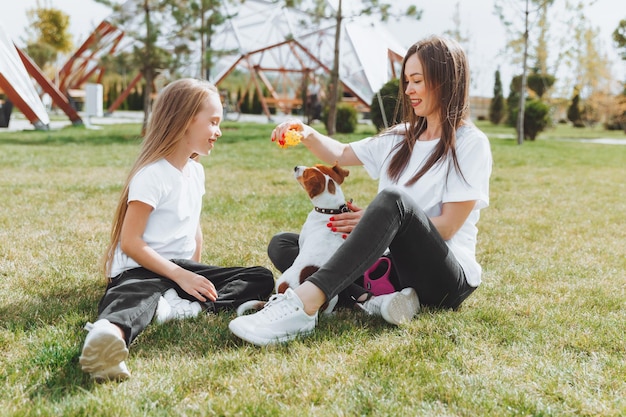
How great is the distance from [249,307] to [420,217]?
2.98 feet

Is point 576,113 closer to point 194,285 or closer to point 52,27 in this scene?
point 52,27

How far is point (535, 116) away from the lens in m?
17.5

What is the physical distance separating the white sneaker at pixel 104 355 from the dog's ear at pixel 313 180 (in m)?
1.10

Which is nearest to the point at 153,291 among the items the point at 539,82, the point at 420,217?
the point at 420,217

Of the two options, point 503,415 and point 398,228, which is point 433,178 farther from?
point 503,415

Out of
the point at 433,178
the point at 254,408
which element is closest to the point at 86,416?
the point at 254,408

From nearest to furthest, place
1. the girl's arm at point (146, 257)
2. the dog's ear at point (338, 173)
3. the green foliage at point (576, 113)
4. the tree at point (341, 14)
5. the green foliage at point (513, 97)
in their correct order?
1. the girl's arm at point (146, 257)
2. the dog's ear at point (338, 173)
3. the tree at point (341, 14)
4. the green foliage at point (513, 97)
5. the green foliage at point (576, 113)

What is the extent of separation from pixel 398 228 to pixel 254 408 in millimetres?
947

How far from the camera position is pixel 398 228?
2.54m

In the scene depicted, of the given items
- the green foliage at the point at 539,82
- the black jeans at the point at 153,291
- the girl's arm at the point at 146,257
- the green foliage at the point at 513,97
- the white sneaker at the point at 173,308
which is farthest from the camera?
the green foliage at the point at 539,82

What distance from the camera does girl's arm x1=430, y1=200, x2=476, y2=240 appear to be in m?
2.79

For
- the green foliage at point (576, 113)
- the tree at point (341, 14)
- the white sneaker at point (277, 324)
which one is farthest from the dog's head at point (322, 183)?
the green foliage at point (576, 113)

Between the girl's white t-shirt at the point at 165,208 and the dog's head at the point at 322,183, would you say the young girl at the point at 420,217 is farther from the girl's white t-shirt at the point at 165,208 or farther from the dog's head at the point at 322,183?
the girl's white t-shirt at the point at 165,208

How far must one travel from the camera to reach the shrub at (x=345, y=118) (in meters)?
16.2
